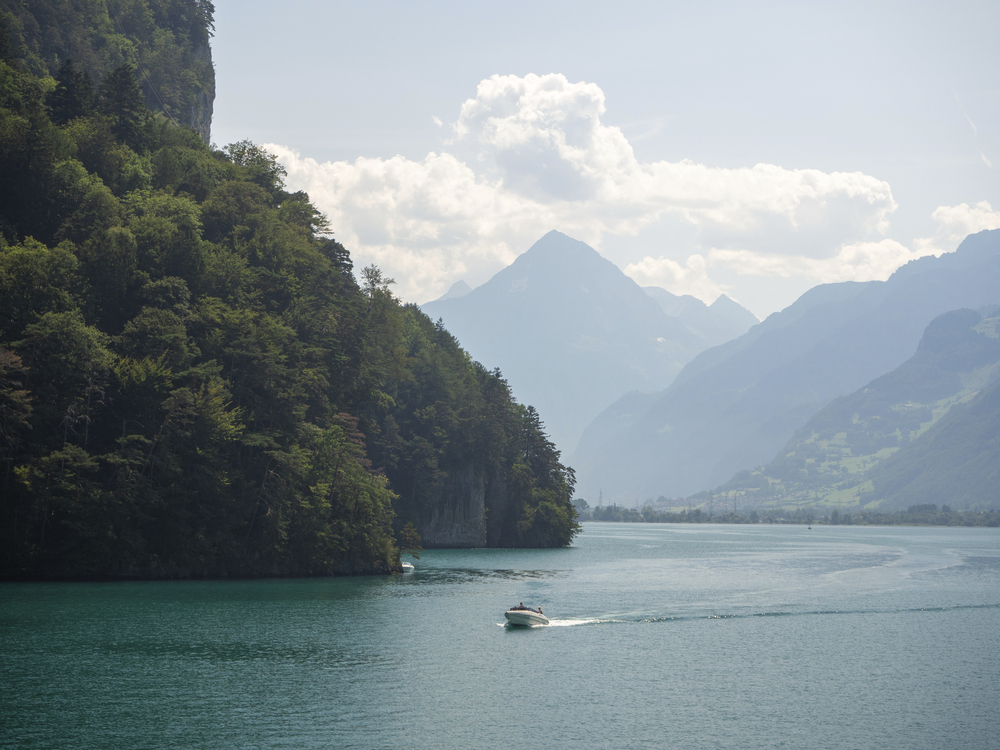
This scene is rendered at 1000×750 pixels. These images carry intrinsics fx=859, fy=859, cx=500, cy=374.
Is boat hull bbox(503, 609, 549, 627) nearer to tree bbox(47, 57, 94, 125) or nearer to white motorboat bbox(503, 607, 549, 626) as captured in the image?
white motorboat bbox(503, 607, 549, 626)

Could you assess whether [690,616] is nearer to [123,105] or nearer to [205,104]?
[123,105]

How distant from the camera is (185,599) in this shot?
72.9 m

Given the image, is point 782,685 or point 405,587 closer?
point 782,685

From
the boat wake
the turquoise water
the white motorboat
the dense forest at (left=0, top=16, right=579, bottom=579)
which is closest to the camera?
the turquoise water

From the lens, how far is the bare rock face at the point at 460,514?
164 metres

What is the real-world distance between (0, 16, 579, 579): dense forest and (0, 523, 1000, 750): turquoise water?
6.22 metres

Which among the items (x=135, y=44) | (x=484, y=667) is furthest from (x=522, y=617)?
(x=135, y=44)

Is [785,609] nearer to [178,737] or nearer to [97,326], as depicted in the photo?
[178,737]

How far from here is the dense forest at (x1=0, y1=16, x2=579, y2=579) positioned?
78.1 metres

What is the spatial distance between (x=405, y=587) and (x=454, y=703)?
47035 mm

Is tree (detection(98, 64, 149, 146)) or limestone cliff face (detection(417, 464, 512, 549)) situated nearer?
tree (detection(98, 64, 149, 146))

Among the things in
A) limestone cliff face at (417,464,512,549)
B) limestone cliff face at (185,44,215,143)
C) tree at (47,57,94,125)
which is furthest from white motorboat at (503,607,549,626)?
limestone cliff face at (185,44,215,143)

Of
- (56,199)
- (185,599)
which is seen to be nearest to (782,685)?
(185,599)

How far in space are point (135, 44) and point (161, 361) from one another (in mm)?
93636
